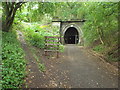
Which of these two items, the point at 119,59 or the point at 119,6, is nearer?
the point at 119,6

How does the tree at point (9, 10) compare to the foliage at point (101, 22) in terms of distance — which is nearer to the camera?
the tree at point (9, 10)

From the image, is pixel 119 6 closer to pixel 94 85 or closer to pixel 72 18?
pixel 94 85

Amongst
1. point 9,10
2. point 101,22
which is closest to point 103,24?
point 101,22

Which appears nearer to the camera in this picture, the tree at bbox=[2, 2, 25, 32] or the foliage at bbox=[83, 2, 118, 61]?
the tree at bbox=[2, 2, 25, 32]

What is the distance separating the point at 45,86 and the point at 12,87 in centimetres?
115

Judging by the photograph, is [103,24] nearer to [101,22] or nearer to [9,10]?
[101,22]

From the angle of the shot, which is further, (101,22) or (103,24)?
(101,22)

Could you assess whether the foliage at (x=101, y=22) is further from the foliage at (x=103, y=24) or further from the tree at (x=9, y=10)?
the tree at (x=9, y=10)

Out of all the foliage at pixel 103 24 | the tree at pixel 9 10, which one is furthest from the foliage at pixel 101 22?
the tree at pixel 9 10

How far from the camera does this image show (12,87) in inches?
103

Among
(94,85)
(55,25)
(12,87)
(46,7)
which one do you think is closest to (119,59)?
(94,85)

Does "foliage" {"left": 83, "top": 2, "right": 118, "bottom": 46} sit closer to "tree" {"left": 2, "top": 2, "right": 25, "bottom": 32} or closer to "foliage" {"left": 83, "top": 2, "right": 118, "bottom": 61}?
"foliage" {"left": 83, "top": 2, "right": 118, "bottom": 61}

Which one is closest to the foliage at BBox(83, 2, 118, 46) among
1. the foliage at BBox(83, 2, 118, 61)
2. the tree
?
the foliage at BBox(83, 2, 118, 61)

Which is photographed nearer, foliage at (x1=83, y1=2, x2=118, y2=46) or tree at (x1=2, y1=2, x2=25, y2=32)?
tree at (x1=2, y1=2, x2=25, y2=32)
